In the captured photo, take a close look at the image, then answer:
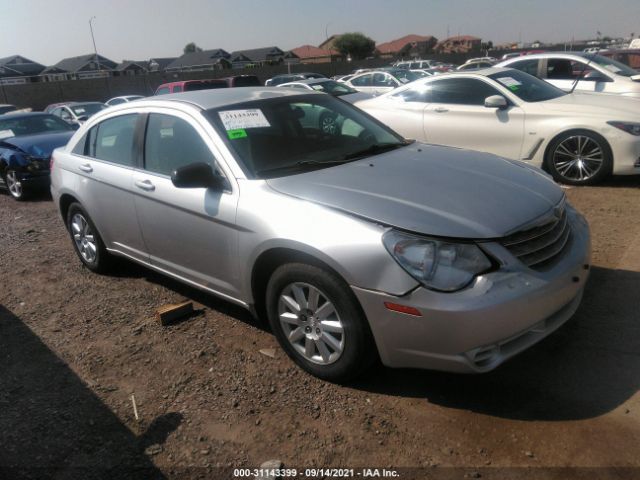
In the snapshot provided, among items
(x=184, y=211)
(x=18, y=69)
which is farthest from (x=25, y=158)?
(x=18, y=69)

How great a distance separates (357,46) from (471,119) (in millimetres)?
80504

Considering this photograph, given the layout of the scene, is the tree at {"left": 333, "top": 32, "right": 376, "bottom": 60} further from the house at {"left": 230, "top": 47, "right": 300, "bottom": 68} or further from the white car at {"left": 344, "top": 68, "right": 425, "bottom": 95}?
the white car at {"left": 344, "top": 68, "right": 425, "bottom": 95}

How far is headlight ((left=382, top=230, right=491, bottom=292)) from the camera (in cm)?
251

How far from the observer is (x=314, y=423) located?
2.75 meters

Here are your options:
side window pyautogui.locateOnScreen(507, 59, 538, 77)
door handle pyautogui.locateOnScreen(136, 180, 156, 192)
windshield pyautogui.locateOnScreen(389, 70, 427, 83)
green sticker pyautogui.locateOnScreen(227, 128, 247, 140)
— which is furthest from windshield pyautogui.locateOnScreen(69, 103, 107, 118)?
green sticker pyautogui.locateOnScreen(227, 128, 247, 140)

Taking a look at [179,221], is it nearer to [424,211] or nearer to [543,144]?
[424,211]

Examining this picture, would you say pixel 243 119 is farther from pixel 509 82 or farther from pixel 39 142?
pixel 39 142

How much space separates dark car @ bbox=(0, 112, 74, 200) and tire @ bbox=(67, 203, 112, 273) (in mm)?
4288

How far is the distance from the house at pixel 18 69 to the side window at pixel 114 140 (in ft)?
208

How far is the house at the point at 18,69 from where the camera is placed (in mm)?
59881

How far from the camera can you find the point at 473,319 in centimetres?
244

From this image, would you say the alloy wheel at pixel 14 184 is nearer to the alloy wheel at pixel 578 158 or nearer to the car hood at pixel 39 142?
the car hood at pixel 39 142

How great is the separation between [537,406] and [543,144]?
4.92 meters

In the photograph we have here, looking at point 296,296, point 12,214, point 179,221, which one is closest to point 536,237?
point 296,296
